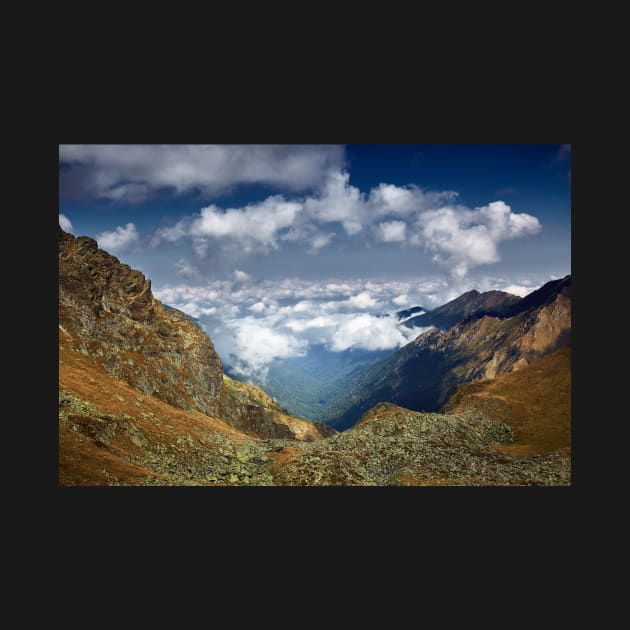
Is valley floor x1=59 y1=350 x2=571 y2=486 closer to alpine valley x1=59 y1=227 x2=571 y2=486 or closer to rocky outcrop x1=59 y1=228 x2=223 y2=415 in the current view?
alpine valley x1=59 y1=227 x2=571 y2=486

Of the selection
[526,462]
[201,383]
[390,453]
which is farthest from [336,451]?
[201,383]

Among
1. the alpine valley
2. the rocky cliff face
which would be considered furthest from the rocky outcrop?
the alpine valley

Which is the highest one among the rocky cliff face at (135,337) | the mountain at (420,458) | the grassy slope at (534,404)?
the rocky cliff face at (135,337)

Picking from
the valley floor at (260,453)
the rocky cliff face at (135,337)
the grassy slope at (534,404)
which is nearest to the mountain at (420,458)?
the valley floor at (260,453)

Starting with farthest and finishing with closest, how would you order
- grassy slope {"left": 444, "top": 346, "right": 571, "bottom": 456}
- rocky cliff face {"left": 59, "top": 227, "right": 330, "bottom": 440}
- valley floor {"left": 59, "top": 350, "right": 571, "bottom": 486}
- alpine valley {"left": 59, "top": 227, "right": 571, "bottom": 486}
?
rocky cliff face {"left": 59, "top": 227, "right": 330, "bottom": 440}, grassy slope {"left": 444, "top": 346, "right": 571, "bottom": 456}, alpine valley {"left": 59, "top": 227, "right": 571, "bottom": 486}, valley floor {"left": 59, "top": 350, "right": 571, "bottom": 486}

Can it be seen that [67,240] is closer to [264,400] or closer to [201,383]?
[201,383]

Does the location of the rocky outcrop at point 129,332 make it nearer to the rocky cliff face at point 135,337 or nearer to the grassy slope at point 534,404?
the rocky cliff face at point 135,337

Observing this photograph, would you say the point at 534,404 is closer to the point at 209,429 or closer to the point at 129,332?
the point at 209,429
